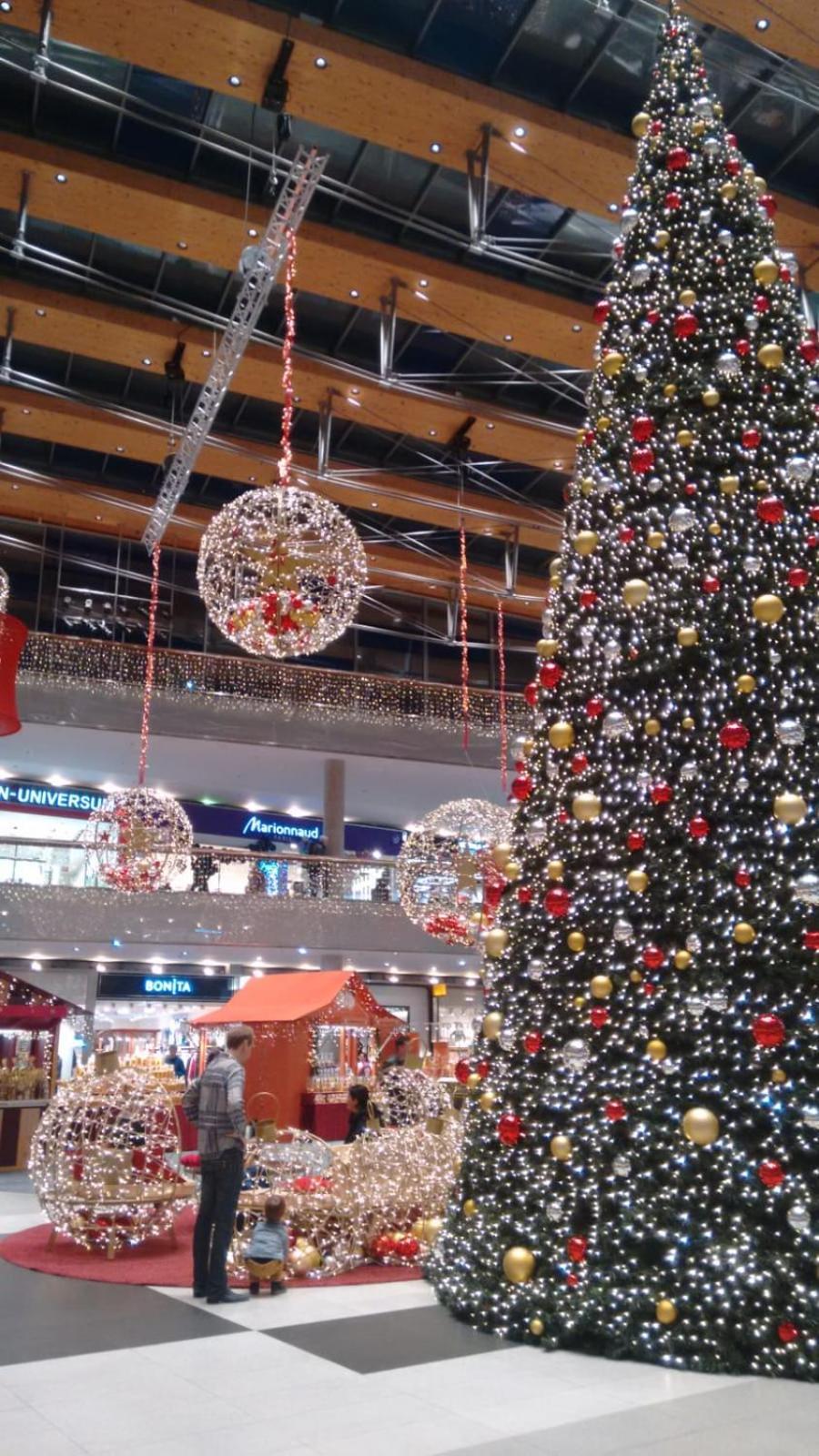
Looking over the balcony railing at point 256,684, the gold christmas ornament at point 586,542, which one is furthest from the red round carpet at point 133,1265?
the balcony railing at point 256,684

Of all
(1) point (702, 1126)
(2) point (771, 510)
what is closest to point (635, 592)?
(2) point (771, 510)

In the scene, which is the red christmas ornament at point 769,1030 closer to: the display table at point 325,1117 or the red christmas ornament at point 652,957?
the red christmas ornament at point 652,957

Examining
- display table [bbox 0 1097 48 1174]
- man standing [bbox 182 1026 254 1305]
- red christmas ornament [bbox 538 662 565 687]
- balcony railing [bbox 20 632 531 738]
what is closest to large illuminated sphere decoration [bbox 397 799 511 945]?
display table [bbox 0 1097 48 1174]

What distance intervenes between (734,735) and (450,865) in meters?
6.91

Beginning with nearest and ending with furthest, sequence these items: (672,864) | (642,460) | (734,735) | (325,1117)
Answer: (734,735) → (672,864) → (642,460) → (325,1117)

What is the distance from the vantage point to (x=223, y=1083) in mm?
5453

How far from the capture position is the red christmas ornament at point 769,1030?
12.3ft

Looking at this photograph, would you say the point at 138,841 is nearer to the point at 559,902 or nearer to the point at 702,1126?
the point at 559,902

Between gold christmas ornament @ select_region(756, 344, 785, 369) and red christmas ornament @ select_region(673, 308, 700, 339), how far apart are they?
305 millimetres

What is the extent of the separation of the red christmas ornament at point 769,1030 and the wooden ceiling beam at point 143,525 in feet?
42.6

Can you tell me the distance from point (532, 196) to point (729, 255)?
6.29 m

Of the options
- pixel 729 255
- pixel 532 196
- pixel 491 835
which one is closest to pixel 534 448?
pixel 532 196

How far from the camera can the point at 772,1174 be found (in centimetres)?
370

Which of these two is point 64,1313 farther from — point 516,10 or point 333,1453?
point 516,10
